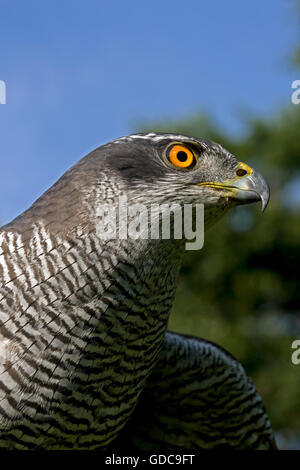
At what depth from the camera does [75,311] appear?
377cm

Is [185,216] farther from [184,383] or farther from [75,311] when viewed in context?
[184,383]

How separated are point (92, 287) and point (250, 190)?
1.20 m

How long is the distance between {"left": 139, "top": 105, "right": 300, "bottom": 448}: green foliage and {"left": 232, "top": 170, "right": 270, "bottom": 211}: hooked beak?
1415 cm

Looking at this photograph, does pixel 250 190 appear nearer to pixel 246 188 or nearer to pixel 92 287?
pixel 246 188

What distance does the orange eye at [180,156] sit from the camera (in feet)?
13.5

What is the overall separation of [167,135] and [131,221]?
72 cm

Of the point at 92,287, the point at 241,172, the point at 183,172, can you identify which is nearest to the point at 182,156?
the point at 183,172

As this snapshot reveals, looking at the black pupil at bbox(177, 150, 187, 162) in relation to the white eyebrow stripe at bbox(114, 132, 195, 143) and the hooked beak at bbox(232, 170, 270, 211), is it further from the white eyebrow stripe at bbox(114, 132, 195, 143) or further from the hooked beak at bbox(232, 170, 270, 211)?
the hooked beak at bbox(232, 170, 270, 211)

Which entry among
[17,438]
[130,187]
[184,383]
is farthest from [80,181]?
[184,383]

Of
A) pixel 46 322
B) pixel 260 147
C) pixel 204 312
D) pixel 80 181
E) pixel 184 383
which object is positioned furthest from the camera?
pixel 260 147

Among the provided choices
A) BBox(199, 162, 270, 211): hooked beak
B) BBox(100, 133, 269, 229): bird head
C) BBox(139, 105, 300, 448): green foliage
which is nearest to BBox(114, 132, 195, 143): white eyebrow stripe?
BBox(100, 133, 269, 229): bird head

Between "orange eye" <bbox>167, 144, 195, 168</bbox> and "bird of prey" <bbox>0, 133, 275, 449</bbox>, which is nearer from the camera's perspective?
"bird of prey" <bbox>0, 133, 275, 449</bbox>

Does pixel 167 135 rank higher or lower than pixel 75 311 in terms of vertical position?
higher

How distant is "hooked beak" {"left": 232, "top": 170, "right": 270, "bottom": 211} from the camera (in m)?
4.16
